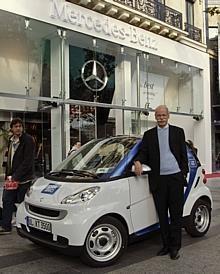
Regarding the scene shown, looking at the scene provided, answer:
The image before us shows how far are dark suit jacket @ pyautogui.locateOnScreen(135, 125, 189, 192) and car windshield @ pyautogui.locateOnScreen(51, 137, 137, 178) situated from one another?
31 cm

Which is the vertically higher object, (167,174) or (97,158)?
(97,158)

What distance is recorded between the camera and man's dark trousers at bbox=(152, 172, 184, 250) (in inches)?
206

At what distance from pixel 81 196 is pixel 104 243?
0.65 m

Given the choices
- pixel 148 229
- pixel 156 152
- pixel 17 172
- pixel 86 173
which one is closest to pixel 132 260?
pixel 148 229

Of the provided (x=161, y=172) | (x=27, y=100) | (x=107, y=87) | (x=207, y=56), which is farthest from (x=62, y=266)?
(x=207, y=56)

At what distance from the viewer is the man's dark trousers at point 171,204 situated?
17.1 feet

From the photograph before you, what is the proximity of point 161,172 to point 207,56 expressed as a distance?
1725cm

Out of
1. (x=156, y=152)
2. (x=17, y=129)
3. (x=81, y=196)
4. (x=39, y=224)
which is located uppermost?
(x=17, y=129)

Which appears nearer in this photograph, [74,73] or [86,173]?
[86,173]

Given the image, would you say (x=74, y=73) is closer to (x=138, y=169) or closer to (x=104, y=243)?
(x=138, y=169)

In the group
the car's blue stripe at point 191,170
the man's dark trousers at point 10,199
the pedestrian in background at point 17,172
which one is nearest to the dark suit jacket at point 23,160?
the pedestrian in background at point 17,172

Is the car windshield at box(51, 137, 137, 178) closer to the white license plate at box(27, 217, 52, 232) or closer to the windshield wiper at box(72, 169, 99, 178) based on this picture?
the windshield wiper at box(72, 169, 99, 178)

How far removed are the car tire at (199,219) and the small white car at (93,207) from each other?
0.85 meters

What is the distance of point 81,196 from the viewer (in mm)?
4816
